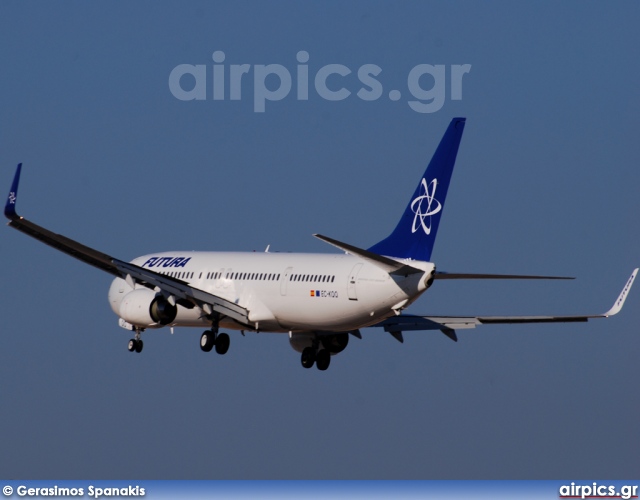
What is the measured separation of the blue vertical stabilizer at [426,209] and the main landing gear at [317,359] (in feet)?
31.3

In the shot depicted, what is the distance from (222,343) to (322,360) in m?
5.64

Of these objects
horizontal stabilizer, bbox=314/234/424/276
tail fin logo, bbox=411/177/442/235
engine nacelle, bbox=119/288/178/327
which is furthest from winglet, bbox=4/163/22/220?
tail fin logo, bbox=411/177/442/235

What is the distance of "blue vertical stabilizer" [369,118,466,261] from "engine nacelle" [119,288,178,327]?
34.6 feet

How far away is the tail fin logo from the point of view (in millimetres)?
84500

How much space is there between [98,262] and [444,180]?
16.3 metres

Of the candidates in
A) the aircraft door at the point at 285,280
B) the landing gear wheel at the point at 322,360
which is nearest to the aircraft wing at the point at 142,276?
the aircraft door at the point at 285,280

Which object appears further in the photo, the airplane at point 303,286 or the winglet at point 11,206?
the airplane at point 303,286

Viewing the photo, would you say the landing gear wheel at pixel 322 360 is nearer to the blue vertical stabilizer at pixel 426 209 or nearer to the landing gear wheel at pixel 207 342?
the landing gear wheel at pixel 207 342

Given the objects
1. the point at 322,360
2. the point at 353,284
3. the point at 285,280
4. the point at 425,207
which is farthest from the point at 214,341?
the point at 425,207

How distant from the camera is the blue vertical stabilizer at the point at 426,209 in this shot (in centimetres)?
8406

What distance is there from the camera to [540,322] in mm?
91812

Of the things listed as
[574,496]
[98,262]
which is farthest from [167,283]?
[574,496]

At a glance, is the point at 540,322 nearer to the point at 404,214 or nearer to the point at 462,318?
the point at 462,318

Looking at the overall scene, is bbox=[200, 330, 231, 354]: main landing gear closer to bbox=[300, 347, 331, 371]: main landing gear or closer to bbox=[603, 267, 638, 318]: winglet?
bbox=[300, 347, 331, 371]: main landing gear
